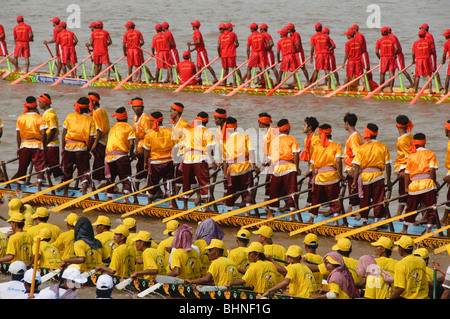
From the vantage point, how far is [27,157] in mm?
14648

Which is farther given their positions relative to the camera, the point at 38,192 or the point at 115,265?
the point at 38,192

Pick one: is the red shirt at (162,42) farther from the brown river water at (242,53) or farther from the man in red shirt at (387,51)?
the man in red shirt at (387,51)

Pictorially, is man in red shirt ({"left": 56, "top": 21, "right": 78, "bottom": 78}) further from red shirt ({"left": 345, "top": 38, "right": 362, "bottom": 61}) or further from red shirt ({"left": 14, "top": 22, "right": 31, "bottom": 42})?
red shirt ({"left": 345, "top": 38, "right": 362, "bottom": 61})

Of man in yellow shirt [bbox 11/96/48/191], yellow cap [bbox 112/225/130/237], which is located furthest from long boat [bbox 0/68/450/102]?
yellow cap [bbox 112/225/130/237]

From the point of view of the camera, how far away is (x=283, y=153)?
515 inches

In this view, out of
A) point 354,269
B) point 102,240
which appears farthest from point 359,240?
point 102,240

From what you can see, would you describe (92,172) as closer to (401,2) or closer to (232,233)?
(232,233)

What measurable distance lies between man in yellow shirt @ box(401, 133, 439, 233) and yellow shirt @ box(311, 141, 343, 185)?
953 mm

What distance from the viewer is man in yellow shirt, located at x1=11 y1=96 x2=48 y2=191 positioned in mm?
14422

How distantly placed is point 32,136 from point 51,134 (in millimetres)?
295

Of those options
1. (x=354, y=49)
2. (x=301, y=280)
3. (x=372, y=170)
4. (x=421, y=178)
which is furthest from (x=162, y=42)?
(x=301, y=280)

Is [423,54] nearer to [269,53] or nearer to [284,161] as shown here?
[269,53]

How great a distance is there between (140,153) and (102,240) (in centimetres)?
321

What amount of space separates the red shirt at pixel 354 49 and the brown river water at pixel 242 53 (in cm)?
92
